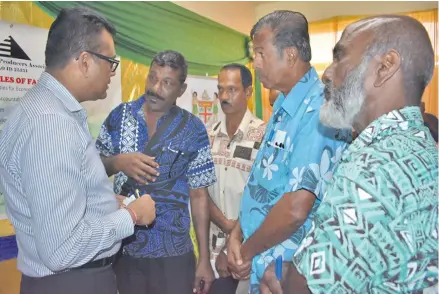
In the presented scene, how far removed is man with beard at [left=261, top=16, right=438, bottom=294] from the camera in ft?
2.58

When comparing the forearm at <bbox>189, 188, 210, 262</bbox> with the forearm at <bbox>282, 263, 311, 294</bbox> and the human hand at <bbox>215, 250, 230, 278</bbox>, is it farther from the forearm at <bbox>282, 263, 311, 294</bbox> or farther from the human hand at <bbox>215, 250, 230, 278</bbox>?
the forearm at <bbox>282, 263, 311, 294</bbox>

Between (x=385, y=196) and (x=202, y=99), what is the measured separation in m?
2.82

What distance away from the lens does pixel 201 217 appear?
2.26 meters

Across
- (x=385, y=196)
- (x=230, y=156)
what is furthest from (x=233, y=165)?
(x=385, y=196)

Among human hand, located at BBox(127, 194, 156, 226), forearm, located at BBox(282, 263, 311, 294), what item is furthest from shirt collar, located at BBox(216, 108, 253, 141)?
forearm, located at BBox(282, 263, 311, 294)

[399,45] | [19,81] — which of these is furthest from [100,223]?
[19,81]

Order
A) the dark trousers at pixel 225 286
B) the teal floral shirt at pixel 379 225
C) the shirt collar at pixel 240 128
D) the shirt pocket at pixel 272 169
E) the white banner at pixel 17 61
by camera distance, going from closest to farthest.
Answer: the teal floral shirt at pixel 379 225
the shirt pocket at pixel 272 169
the white banner at pixel 17 61
the dark trousers at pixel 225 286
the shirt collar at pixel 240 128

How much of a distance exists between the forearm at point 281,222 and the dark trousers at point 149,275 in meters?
0.71

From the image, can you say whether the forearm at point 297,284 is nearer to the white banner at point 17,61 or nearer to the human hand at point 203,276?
the human hand at point 203,276

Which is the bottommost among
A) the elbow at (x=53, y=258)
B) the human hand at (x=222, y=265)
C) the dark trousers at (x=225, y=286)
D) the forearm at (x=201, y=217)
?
the dark trousers at (x=225, y=286)

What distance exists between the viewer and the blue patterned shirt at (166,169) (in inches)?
78.7

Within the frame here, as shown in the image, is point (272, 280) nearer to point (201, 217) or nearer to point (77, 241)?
point (77, 241)

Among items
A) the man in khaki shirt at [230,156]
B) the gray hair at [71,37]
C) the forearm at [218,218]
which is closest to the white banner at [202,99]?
the man in khaki shirt at [230,156]

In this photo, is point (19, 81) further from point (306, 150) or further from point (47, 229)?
point (306, 150)
